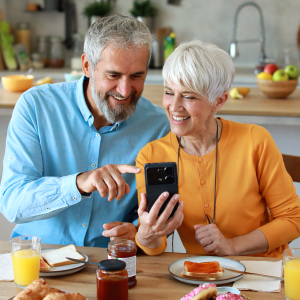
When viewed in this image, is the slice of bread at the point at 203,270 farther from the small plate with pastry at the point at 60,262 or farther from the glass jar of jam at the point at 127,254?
the small plate with pastry at the point at 60,262

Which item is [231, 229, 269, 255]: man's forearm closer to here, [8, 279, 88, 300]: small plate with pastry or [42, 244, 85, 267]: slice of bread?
[42, 244, 85, 267]: slice of bread

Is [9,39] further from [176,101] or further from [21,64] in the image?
[176,101]

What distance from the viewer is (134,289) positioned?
0.98 m

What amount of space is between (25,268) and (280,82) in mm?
1900

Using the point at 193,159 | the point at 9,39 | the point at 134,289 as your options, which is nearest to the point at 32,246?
the point at 134,289

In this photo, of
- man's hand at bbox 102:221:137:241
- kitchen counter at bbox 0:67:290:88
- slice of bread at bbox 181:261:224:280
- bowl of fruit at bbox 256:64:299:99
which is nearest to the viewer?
slice of bread at bbox 181:261:224:280

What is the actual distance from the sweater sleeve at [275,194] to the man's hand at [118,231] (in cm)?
42

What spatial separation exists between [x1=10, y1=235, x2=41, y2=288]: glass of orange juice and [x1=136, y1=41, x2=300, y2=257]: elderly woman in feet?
1.47

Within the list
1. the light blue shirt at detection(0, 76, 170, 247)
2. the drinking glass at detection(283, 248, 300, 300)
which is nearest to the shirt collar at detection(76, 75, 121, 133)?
the light blue shirt at detection(0, 76, 170, 247)

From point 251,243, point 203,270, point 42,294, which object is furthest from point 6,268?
point 251,243

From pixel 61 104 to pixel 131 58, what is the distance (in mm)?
332

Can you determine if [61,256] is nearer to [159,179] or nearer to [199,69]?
[159,179]

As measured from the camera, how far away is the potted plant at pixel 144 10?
436 centimetres

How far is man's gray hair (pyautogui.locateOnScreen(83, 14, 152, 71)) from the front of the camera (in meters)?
1.42
